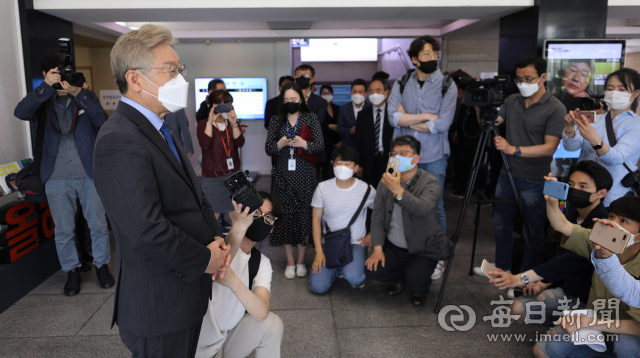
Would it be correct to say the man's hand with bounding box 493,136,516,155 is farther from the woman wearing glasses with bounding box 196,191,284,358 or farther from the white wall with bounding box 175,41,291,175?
the white wall with bounding box 175,41,291,175

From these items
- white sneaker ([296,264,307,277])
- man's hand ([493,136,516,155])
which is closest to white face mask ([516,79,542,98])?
man's hand ([493,136,516,155])

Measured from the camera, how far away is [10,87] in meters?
3.62

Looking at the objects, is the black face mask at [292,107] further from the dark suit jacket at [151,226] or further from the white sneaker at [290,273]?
the dark suit jacket at [151,226]

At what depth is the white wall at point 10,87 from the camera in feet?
11.7

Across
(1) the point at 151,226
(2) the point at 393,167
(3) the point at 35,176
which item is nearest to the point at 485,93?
(2) the point at 393,167

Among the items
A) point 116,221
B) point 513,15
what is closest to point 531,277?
point 116,221

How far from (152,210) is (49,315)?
2236 mm

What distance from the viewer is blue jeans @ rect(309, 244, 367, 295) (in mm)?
3191

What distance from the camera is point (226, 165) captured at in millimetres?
4059

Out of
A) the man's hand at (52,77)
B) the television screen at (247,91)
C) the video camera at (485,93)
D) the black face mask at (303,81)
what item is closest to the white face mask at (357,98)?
the black face mask at (303,81)

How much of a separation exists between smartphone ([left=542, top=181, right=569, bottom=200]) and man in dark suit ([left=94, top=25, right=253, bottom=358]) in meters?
1.54

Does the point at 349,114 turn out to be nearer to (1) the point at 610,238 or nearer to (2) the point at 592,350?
(2) the point at 592,350

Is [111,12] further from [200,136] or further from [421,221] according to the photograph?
[421,221]

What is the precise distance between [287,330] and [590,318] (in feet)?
5.18
